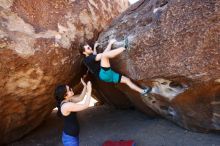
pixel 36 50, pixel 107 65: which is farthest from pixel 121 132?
pixel 36 50

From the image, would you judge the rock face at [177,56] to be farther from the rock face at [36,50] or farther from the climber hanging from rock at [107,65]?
the rock face at [36,50]

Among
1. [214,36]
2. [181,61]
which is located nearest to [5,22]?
[181,61]

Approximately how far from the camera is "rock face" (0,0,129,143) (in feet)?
20.3

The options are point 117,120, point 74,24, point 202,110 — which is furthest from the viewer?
point 117,120

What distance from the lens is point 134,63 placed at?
611 cm

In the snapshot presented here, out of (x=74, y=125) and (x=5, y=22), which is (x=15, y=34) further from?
(x=74, y=125)

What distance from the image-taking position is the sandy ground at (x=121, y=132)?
21.0ft

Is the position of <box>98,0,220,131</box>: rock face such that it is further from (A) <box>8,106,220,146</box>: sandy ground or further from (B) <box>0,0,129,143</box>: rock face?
(B) <box>0,0,129,143</box>: rock face

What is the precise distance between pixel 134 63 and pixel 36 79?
6.62 feet

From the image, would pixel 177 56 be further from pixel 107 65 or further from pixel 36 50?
pixel 36 50

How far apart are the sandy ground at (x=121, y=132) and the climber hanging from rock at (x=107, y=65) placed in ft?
3.25

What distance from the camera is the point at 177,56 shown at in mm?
5367

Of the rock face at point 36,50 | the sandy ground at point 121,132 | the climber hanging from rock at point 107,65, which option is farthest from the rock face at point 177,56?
the rock face at point 36,50

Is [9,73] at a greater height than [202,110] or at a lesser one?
greater
